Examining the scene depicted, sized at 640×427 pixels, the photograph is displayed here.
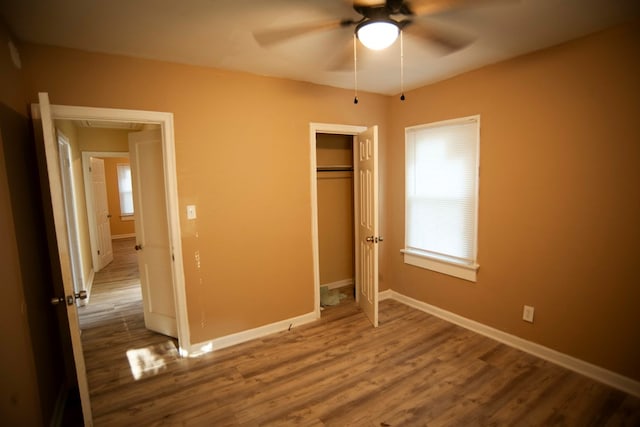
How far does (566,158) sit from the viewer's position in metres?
2.35

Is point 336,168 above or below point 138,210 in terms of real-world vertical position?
above

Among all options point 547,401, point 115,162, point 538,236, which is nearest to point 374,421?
point 547,401

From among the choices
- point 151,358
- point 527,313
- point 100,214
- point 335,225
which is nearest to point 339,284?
point 335,225

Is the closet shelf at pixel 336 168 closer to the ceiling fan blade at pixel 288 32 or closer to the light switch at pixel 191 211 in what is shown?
the light switch at pixel 191 211

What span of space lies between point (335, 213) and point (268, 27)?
8.91ft

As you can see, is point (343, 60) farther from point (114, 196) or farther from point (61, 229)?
point (114, 196)

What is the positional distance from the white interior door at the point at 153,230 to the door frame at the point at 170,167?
369mm

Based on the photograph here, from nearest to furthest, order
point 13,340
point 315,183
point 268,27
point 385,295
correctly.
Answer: point 13,340
point 268,27
point 315,183
point 385,295

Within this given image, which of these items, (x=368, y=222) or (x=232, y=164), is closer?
(x=232, y=164)

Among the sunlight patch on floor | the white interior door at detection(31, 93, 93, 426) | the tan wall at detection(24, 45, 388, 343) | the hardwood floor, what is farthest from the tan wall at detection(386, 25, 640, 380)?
the white interior door at detection(31, 93, 93, 426)

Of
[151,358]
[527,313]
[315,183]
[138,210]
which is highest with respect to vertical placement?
[315,183]

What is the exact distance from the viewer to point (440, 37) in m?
2.13

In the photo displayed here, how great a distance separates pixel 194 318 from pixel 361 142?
8.14ft

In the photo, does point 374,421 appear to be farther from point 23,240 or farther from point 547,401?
point 23,240
